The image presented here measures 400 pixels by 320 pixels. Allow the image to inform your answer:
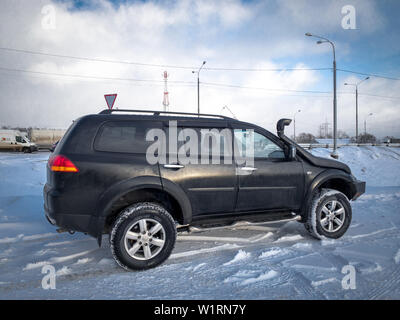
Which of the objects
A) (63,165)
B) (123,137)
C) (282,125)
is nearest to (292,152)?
(282,125)

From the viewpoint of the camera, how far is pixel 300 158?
156 inches

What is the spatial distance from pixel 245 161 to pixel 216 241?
1.24m

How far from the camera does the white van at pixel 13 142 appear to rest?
79.2 feet

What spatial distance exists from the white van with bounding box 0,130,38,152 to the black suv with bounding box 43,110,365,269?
25.3m

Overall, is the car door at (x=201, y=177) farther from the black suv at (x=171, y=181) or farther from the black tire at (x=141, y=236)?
the black tire at (x=141, y=236)

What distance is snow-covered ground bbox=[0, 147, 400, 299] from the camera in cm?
251

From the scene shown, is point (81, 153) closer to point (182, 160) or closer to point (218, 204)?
point (182, 160)

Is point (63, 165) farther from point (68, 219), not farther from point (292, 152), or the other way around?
point (292, 152)

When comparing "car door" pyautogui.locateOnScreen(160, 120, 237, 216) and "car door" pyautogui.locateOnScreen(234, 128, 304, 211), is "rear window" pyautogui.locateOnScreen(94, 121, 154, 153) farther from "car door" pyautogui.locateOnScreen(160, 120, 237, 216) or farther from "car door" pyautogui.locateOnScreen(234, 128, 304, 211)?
"car door" pyautogui.locateOnScreen(234, 128, 304, 211)

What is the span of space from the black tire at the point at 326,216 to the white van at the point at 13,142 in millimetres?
26486

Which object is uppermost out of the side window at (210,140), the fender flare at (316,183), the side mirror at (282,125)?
the side mirror at (282,125)

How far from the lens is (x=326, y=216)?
12.8 feet

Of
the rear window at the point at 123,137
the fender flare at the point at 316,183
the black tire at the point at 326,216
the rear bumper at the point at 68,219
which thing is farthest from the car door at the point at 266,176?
the rear bumper at the point at 68,219

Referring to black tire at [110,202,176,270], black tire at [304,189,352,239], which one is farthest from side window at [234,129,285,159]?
black tire at [110,202,176,270]
